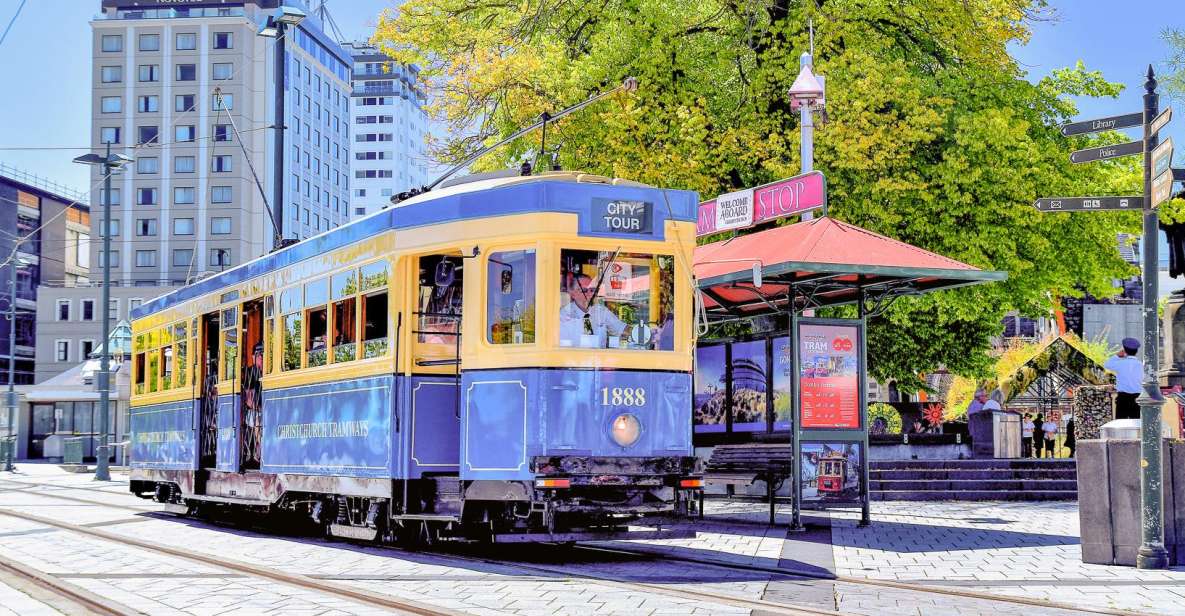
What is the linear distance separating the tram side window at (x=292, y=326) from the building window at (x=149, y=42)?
77.2 metres

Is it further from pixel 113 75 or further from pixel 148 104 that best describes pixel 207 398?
pixel 113 75

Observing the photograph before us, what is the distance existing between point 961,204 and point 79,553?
16.0 metres

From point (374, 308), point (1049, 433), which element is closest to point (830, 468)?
point (374, 308)

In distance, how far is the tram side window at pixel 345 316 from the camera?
13.5 m

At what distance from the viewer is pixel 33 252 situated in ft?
294

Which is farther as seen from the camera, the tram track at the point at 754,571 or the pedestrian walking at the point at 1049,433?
the pedestrian walking at the point at 1049,433

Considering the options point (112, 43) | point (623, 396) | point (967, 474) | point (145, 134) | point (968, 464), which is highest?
point (112, 43)

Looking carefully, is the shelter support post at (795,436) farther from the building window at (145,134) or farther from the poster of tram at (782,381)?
the building window at (145,134)

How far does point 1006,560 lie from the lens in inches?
480

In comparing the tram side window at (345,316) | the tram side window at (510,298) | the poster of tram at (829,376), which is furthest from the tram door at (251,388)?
the poster of tram at (829,376)

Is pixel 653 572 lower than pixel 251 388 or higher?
lower

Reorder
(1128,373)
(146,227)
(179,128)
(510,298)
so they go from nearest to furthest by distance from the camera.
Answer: (510,298) → (1128,373) → (179,128) → (146,227)

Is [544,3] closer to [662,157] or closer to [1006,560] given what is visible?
[662,157]

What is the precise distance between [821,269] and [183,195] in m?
78.3
